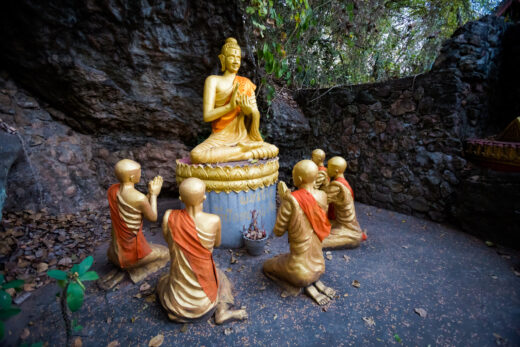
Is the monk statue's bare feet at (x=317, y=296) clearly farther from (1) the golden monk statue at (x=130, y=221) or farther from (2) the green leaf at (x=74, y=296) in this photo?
(2) the green leaf at (x=74, y=296)

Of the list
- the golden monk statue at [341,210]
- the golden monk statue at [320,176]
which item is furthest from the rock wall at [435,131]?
the golden monk statue at [341,210]

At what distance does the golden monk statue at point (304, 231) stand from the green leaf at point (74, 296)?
4.95 ft

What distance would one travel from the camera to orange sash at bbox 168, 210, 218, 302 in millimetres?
1989

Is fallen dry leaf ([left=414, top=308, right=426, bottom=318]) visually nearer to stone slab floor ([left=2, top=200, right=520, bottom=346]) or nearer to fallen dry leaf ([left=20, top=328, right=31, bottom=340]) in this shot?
stone slab floor ([left=2, top=200, right=520, bottom=346])

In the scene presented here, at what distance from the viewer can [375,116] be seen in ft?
15.5

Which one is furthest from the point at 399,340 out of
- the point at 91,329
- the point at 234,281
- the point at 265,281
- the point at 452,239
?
the point at 91,329

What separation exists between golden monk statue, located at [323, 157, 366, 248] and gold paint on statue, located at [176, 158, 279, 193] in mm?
942

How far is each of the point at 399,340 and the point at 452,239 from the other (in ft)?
7.67

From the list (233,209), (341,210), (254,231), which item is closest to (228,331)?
(254,231)

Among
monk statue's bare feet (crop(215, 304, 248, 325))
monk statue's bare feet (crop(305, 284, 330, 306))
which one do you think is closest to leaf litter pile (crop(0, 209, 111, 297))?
monk statue's bare feet (crop(215, 304, 248, 325))

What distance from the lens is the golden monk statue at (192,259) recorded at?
199cm

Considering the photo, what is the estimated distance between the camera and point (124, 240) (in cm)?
253

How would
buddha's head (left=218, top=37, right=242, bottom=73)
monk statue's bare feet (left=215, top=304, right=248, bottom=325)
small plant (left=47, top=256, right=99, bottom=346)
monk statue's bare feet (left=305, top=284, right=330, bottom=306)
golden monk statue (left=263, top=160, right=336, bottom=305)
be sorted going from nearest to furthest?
small plant (left=47, top=256, right=99, bottom=346)
monk statue's bare feet (left=215, top=304, right=248, bottom=325)
golden monk statue (left=263, top=160, right=336, bottom=305)
monk statue's bare feet (left=305, top=284, right=330, bottom=306)
buddha's head (left=218, top=37, right=242, bottom=73)

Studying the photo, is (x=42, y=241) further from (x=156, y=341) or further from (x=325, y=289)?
(x=325, y=289)
